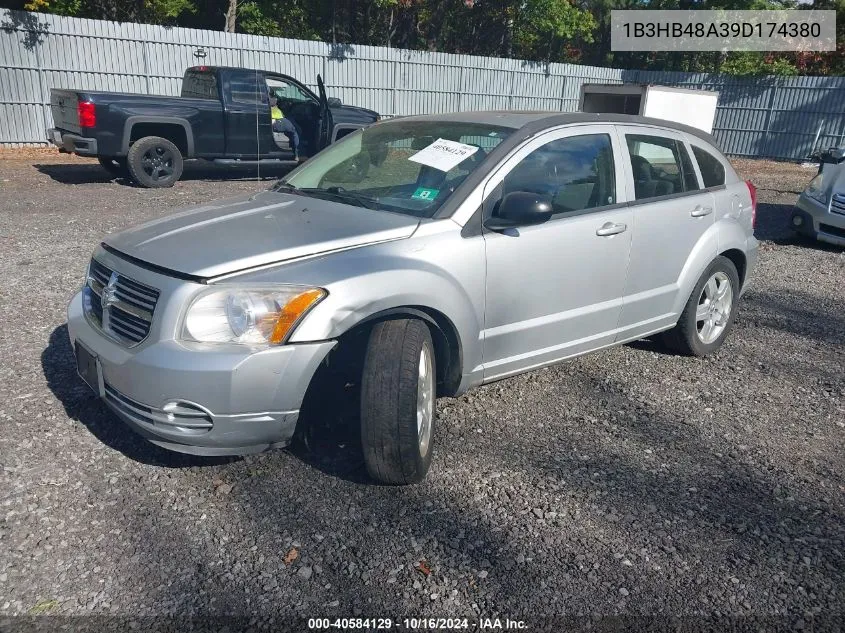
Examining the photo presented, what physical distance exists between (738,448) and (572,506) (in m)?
1.20

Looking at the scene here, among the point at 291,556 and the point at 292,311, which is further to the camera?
the point at 292,311

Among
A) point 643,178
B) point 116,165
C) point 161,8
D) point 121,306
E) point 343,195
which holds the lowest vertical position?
point 116,165

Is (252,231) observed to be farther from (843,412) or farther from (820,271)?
(820,271)

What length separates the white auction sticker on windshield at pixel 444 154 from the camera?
3.95 meters

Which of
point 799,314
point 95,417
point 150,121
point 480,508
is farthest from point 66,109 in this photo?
point 480,508

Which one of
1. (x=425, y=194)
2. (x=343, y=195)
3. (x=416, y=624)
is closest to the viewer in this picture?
(x=416, y=624)

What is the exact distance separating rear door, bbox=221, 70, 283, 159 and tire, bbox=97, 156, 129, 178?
158 centimetres

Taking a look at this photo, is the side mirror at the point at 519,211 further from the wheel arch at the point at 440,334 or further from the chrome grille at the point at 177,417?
the chrome grille at the point at 177,417

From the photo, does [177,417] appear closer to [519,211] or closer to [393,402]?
[393,402]

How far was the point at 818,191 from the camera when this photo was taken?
939 centimetres

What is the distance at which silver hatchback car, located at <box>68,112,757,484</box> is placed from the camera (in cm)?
307

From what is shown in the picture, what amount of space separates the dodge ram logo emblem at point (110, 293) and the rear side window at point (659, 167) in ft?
9.74

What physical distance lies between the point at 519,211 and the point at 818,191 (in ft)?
24.3

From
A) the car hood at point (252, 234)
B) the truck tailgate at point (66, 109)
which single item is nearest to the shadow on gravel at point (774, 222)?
the car hood at point (252, 234)
